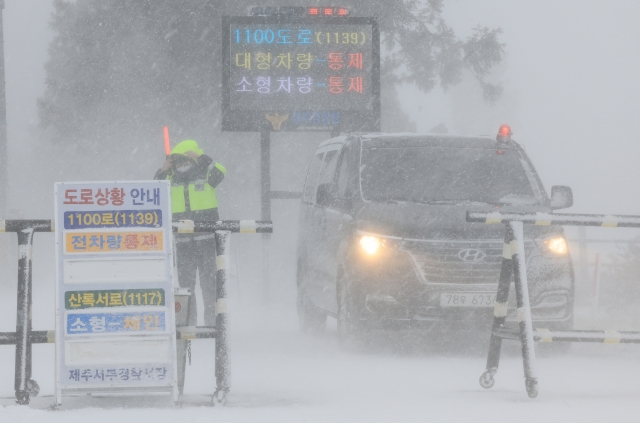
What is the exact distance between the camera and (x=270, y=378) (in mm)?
7949

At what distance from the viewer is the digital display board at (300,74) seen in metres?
15.9

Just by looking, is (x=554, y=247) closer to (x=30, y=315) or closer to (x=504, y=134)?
(x=504, y=134)

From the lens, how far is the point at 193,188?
1038 cm

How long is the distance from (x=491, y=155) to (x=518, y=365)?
7.87ft

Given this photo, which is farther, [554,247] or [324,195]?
[324,195]

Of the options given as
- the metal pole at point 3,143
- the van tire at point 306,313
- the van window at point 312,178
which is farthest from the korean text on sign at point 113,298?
the metal pole at point 3,143

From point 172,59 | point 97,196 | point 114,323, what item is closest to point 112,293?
point 114,323

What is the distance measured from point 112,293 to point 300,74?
33.3 ft

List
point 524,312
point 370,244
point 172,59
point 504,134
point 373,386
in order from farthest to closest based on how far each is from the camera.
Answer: point 172,59, point 504,134, point 370,244, point 373,386, point 524,312

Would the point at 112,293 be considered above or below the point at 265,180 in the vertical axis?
below

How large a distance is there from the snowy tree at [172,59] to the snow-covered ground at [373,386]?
1428 centimetres

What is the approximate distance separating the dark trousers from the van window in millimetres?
1747

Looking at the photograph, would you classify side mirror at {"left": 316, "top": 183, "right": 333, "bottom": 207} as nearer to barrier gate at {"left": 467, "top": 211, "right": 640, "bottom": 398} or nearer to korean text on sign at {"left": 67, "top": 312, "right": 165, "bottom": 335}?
barrier gate at {"left": 467, "top": 211, "right": 640, "bottom": 398}

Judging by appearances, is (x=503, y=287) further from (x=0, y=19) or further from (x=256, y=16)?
(x=0, y=19)
